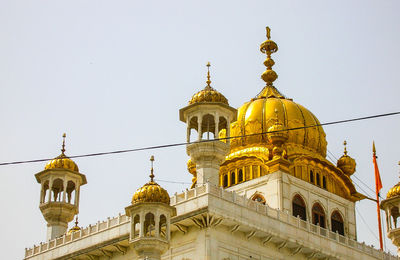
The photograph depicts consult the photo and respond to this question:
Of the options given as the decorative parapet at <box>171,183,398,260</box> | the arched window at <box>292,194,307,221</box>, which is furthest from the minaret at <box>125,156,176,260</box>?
the arched window at <box>292,194,307,221</box>

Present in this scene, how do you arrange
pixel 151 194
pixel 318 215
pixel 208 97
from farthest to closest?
pixel 318 215 → pixel 208 97 → pixel 151 194

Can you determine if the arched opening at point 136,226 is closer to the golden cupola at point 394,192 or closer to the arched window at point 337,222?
the arched window at point 337,222

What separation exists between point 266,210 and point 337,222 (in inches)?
336

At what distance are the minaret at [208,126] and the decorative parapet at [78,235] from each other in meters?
3.11

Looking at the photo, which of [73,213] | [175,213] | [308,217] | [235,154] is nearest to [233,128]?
[235,154]

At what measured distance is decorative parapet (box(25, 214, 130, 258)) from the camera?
31.1 meters

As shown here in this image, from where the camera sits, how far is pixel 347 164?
128ft

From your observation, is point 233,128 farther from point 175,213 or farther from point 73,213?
point 175,213

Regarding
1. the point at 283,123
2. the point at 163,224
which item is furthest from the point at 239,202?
the point at 283,123

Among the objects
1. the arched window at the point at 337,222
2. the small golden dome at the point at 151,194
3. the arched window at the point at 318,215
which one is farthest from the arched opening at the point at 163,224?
the arched window at the point at 337,222

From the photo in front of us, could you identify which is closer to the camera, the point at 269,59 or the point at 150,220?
the point at 150,220

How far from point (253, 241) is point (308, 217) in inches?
275

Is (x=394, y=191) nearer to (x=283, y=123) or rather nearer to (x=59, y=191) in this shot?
(x=283, y=123)

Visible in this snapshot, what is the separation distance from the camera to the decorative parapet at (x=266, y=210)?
94.3ft
